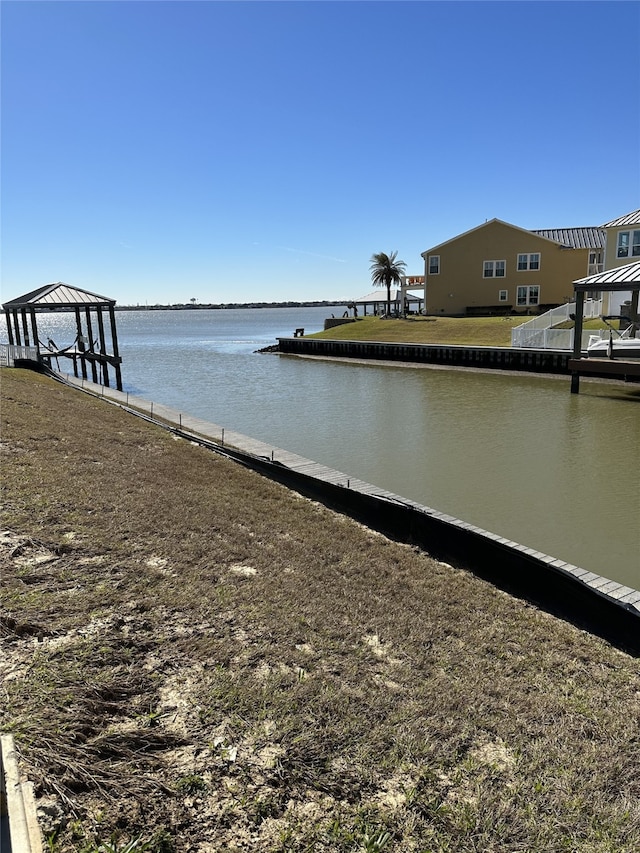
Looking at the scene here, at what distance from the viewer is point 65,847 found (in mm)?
2225

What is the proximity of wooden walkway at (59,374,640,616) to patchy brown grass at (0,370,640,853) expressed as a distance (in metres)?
0.55

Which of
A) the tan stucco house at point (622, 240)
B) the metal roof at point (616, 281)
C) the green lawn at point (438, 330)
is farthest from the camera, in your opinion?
the green lawn at point (438, 330)

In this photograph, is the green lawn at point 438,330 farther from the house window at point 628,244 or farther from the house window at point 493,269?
the house window at point 493,269

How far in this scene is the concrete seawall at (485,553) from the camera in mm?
4691

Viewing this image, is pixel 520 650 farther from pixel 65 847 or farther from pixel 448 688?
pixel 65 847

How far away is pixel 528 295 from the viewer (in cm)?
4256

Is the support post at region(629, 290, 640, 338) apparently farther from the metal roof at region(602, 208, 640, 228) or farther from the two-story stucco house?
the two-story stucco house

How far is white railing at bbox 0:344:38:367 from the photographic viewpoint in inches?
849

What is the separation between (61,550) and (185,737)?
2.44 metres

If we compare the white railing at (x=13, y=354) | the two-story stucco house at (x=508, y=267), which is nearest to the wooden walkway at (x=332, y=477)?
the white railing at (x=13, y=354)

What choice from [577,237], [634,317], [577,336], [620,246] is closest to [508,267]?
[577,237]

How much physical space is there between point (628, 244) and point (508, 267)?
39.0ft

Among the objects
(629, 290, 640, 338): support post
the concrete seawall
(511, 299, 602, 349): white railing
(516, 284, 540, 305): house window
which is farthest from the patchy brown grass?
(516, 284, 540, 305): house window

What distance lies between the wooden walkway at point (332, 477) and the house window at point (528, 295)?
34.0 metres
